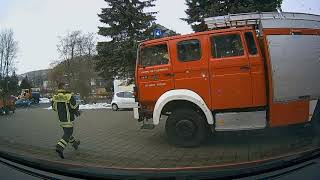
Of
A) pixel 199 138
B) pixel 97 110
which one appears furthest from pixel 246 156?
pixel 97 110

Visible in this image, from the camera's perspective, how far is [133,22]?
2.27 m

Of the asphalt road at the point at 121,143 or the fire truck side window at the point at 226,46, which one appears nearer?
the asphalt road at the point at 121,143

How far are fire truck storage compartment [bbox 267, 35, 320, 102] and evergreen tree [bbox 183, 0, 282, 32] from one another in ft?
2.01

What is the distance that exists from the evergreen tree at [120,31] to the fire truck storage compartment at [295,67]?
1.31 metres

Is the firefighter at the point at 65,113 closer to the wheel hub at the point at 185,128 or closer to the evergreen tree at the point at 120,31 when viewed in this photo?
the evergreen tree at the point at 120,31

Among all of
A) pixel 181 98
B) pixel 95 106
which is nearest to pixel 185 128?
pixel 181 98

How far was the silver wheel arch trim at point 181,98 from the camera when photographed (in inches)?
129

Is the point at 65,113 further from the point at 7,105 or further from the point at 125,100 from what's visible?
the point at 125,100

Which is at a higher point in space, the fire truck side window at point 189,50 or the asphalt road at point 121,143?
the fire truck side window at point 189,50

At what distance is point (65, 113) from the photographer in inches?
88.6

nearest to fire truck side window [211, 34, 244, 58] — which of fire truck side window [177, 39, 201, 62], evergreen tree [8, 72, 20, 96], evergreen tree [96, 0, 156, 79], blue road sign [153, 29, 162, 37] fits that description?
fire truck side window [177, 39, 201, 62]

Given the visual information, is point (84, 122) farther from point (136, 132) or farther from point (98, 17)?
point (98, 17)

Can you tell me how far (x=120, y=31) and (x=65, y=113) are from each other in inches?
23.5

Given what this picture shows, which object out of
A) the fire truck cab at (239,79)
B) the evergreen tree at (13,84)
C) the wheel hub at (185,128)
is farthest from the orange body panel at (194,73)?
the evergreen tree at (13,84)
